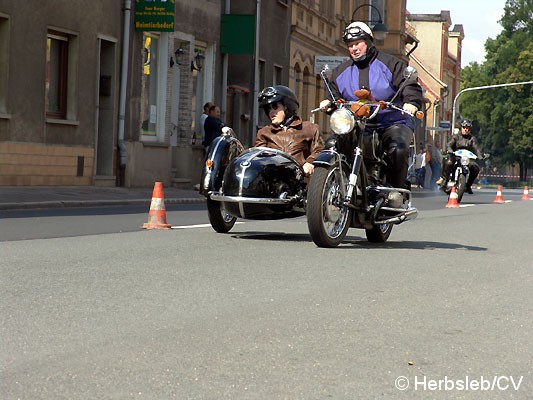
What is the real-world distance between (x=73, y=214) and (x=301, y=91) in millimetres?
27846

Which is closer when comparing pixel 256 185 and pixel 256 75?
pixel 256 185

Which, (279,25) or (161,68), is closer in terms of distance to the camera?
(161,68)

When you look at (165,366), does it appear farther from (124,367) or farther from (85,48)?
(85,48)

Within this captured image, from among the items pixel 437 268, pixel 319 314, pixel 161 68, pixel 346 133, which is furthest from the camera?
pixel 161 68

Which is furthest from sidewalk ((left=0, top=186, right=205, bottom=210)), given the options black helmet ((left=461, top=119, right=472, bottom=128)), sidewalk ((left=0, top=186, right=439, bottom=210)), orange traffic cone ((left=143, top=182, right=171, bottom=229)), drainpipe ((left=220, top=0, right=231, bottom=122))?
drainpipe ((left=220, top=0, right=231, bottom=122))

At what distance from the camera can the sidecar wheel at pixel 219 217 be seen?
13469 millimetres

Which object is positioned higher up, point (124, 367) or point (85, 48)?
point (85, 48)

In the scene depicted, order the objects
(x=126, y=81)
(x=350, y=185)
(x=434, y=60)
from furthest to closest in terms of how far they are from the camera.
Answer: (x=434, y=60) → (x=126, y=81) → (x=350, y=185)

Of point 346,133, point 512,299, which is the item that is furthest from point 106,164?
point 512,299

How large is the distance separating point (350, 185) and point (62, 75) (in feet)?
52.1

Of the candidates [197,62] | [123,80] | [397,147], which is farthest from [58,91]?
[397,147]

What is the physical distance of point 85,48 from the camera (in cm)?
2719

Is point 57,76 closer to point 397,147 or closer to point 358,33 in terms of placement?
point 358,33

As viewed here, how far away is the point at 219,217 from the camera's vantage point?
534 inches
